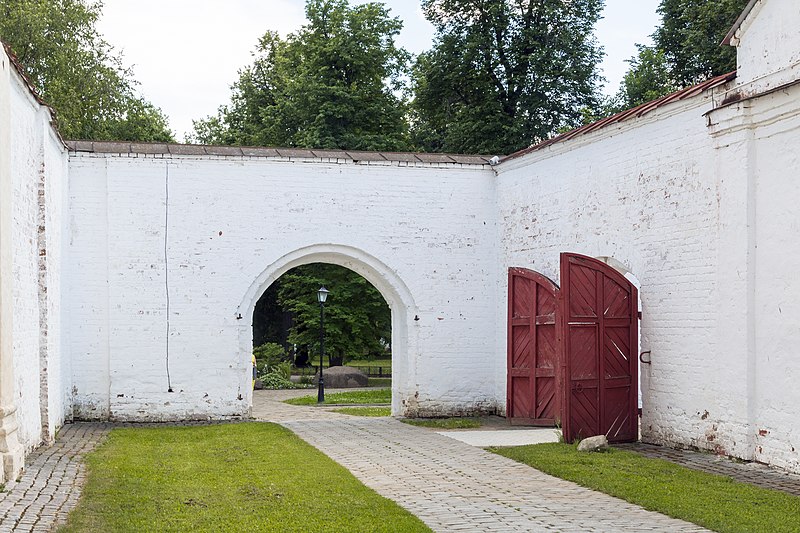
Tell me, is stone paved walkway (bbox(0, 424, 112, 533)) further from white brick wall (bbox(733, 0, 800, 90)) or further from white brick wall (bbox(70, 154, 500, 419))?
white brick wall (bbox(733, 0, 800, 90))

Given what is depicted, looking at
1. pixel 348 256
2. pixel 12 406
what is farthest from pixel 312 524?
pixel 348 256

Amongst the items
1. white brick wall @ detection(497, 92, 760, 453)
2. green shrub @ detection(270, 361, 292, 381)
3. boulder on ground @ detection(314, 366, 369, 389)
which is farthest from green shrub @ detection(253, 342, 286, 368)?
white brick wall @ detection(497, 92, 760, 453)

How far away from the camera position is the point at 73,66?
28.2m

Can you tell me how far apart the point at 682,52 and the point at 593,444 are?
16820 millimetres

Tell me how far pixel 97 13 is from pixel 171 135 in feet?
21.4

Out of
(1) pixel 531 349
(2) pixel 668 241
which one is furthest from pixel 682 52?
(2) pixel 668 241

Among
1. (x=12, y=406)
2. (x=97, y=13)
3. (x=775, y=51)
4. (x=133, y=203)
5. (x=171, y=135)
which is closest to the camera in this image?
(x=12, y=406)

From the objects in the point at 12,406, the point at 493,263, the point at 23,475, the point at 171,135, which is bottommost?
the point at 23,475

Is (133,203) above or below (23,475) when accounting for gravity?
above

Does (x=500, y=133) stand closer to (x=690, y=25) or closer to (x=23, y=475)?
(x=690, y=25)

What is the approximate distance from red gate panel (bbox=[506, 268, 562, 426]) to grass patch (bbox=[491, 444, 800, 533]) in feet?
7.38

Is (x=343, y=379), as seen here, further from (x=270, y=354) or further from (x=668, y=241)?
(x=668, y=241)

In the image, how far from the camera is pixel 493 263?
15.3 metres

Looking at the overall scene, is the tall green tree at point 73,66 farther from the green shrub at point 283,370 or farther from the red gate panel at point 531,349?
the red gate panel at point 531,349
